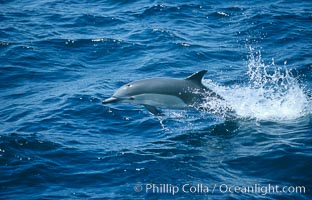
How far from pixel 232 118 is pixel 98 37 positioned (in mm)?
8639

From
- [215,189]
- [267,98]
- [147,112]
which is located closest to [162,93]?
[147,112]

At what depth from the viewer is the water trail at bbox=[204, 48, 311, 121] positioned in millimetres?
12359

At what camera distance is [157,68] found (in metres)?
16.4

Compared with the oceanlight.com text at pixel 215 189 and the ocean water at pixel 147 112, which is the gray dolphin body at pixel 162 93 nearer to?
the ocean water at pixel 147 112

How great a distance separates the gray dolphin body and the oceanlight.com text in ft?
7.62

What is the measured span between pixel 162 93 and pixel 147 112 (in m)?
2.27

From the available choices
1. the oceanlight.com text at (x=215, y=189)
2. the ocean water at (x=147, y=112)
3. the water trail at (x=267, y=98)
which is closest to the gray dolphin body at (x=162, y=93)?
the ocean water at (x=147, y=112)

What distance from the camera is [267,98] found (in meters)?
13.2

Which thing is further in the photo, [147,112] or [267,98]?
[147,112]

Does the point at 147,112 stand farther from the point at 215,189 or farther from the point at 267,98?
the point at 215,189

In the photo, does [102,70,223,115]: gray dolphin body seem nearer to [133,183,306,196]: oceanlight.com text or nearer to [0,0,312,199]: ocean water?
[0,0,312,199]: ocean water

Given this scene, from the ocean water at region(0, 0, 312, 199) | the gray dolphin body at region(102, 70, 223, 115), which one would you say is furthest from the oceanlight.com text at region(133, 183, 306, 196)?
the gray dolphin body at region(102, 70, 223, 115)

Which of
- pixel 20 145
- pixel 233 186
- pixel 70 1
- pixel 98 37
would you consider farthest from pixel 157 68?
pixel 70 1

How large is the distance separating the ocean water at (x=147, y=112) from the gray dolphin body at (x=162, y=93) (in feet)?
1.90
